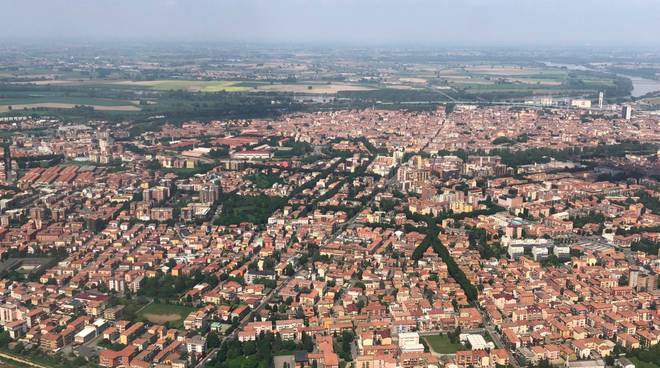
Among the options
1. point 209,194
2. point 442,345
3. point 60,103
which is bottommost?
point 442,345

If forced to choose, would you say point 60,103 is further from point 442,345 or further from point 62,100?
point 442,345

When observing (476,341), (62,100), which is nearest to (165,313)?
(476,341)

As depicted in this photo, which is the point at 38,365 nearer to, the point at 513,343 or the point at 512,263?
the point at 513,343

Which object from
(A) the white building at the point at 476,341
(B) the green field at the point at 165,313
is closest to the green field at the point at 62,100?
(B) the green field at the point at 165,313

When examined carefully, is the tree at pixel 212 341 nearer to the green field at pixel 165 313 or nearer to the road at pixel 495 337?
the green field at pixel 165 313

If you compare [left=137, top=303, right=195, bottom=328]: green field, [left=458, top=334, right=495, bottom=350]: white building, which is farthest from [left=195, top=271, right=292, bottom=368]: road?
[left=458, top=334, right=495, bottom=350]: white building
